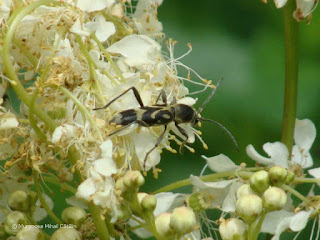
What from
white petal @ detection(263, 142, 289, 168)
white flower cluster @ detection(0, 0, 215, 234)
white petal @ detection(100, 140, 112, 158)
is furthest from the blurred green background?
white petal @ detection(100, 140, 112, 158)

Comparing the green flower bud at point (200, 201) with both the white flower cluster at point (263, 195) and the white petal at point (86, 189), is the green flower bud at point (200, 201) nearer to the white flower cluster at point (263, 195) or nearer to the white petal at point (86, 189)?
the white flower cluster at point (263, 195)

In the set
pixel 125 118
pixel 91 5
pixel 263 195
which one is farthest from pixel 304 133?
pixel 91 5

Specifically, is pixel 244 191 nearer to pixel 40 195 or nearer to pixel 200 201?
pixel 200 201

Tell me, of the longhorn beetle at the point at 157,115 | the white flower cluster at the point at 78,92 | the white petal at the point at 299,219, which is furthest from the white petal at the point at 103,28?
the white petal at the point at 299,219

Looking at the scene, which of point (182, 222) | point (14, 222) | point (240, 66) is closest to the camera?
point (182, 222)

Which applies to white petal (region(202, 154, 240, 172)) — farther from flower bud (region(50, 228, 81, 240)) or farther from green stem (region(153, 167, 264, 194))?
flower bud (region(50, 228, 81, 240))

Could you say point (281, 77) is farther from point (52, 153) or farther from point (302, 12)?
point (52, 153)
